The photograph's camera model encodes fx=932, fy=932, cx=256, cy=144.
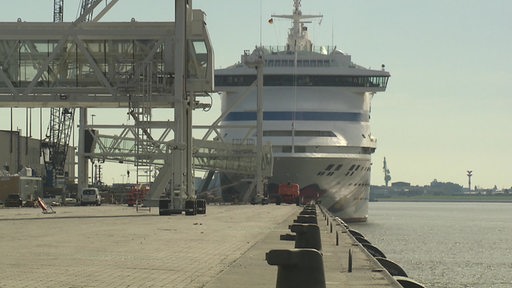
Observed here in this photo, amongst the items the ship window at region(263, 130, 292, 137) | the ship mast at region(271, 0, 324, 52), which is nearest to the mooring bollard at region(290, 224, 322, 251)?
the ship window at region(263, 130, 292, 137)

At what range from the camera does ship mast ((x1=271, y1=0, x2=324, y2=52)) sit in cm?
9944

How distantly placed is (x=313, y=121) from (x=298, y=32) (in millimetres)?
25910

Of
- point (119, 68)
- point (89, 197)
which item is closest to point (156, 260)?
point (119, 68)

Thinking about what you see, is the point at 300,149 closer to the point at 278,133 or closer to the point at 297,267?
the point at 278,133

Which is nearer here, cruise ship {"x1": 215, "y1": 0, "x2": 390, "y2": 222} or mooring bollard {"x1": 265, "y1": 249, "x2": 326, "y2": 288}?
mooring bollard {"x1": 265, "y1": 249, "x2": 326, "y2": 288}

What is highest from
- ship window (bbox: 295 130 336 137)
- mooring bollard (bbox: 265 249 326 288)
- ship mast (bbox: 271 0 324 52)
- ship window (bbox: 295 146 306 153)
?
ship mast (bbox: 271 0 324 52)

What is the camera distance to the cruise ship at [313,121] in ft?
253

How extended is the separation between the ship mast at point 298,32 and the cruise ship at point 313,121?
10.8m

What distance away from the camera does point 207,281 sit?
1238cm

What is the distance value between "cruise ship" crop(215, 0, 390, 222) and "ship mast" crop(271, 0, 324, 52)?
1080 centimetres

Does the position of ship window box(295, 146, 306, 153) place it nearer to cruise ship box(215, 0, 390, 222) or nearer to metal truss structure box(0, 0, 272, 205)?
cruise ship box(215, 0, 390, 222)

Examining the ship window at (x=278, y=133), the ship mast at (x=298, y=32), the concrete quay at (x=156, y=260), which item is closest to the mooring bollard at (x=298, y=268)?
the concrete quay at (x=156, y=260)

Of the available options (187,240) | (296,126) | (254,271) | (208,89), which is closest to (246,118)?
(296,126)

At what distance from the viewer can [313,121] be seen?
78688mm
